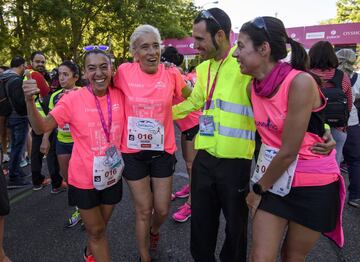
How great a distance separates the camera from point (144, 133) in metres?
2.63

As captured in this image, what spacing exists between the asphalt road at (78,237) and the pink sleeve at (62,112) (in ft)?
4.78

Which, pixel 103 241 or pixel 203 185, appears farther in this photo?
pixel 103 241

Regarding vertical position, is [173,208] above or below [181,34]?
below

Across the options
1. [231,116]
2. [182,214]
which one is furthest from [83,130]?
[182,214]

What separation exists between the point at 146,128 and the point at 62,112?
0.66 m

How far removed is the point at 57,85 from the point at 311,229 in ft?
12.1

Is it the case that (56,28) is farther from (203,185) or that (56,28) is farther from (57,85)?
(203,185)

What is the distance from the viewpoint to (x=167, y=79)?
9.10 ft

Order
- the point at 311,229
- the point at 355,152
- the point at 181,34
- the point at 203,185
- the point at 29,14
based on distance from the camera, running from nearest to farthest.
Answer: the point at 311,229, the point at 203,185, the point at 355,152, the point at 29,14, the point at 181,34

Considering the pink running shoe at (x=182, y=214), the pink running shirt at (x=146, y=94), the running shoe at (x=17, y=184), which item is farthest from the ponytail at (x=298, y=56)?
the running shoe at (x=17, y=184)

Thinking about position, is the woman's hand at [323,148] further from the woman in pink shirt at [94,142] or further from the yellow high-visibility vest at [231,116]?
the woman in pink shirt at [94,142]

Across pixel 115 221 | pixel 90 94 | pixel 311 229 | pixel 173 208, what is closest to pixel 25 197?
pixel 115 221

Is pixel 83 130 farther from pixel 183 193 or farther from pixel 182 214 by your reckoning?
pixel 183 193

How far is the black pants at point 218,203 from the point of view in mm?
2197
